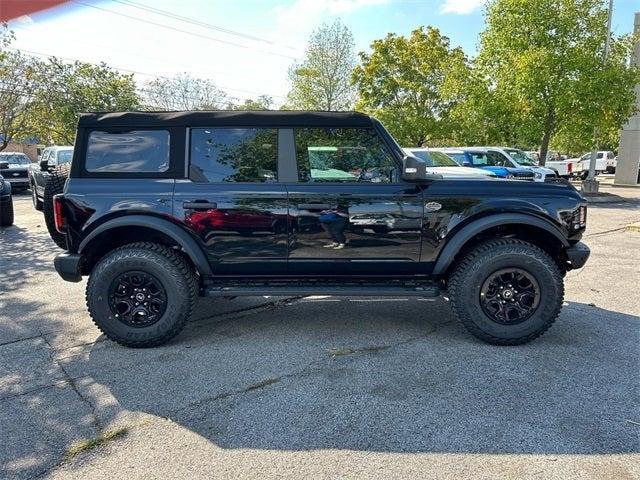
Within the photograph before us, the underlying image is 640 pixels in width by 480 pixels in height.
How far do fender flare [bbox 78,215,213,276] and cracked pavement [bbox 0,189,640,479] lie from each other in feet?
2.72

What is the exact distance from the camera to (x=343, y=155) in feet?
12.6

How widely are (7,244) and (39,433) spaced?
686cm

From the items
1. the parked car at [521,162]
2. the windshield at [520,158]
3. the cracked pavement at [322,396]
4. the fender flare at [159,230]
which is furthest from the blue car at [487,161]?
A: the fender flare at [159,230]

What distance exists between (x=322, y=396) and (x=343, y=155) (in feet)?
6.41

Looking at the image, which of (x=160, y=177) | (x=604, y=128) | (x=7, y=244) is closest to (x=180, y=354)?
(x=160, y=177)

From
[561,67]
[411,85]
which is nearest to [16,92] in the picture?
[411,85]

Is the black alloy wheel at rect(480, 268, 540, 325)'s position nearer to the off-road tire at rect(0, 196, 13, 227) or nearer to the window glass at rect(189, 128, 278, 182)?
the window glass at rect(189, 128, 278, 182)

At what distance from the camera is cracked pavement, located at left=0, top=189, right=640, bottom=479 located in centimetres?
240

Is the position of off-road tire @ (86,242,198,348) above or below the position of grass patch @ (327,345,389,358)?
above

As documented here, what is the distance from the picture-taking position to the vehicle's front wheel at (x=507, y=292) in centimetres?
373

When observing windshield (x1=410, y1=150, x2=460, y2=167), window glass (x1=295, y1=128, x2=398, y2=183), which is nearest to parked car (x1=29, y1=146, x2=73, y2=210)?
window glass (x1=295, y1=128, x2=398, y2=183)

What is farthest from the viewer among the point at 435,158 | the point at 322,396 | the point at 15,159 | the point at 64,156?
the point at 15,159

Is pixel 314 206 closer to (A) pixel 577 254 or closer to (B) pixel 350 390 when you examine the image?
(B) pixel 350 390

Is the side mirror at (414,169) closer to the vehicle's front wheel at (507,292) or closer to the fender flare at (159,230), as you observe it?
the vehicle's front wheel at (507,292)
